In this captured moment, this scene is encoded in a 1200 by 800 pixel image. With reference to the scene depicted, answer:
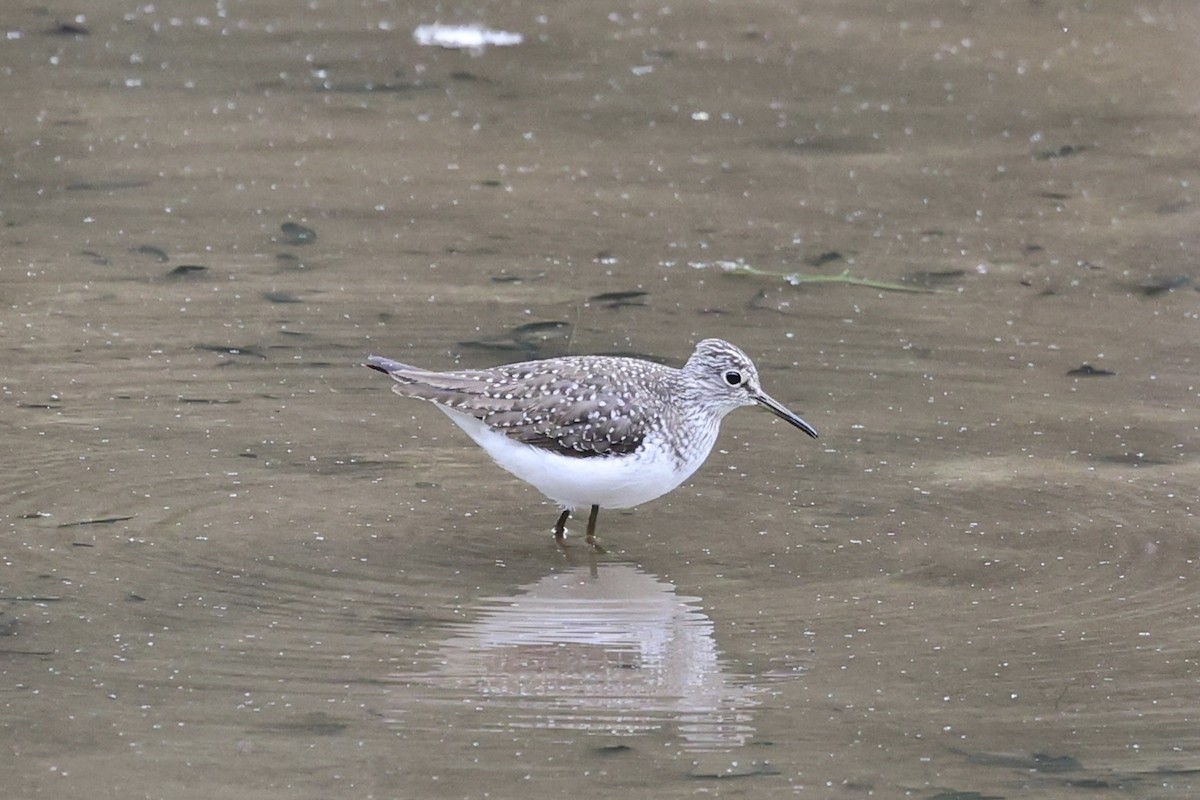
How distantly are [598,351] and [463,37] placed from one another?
203 inches

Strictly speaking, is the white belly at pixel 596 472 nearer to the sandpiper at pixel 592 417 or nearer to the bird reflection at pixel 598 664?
the sandpiper at pixel 592 417

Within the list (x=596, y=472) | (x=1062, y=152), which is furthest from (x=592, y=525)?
(x=1062, y=152)

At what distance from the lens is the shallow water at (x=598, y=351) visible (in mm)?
5773

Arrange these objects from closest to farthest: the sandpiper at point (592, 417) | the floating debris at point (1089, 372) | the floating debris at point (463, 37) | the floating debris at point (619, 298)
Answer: the sandpiper at point (592, 417) < the floating debris at point (1089, 372) < the floating debris at point (619, 298) < the floating debris at point (463, 37)

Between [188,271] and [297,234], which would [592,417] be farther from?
[297,234]

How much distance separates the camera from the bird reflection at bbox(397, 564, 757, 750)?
580 cm

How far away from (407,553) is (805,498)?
166cm

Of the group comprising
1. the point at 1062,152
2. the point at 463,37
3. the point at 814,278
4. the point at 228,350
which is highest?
the point at 463,37

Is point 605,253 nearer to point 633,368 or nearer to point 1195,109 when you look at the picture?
point 633,368

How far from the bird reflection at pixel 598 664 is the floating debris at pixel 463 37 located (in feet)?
23.2

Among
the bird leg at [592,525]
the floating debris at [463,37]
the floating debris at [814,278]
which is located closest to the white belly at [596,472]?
the bird leg at [592,525]

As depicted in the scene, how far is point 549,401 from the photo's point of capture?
288 inches

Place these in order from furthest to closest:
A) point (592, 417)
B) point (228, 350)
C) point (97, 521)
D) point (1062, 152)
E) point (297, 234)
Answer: point (1062, 152) < point (297, 234) < point (228, 350) < point (592, 417) < point (97, 521)

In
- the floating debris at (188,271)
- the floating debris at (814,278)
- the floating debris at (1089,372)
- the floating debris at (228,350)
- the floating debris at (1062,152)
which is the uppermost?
the floating debris at (1062,152)
